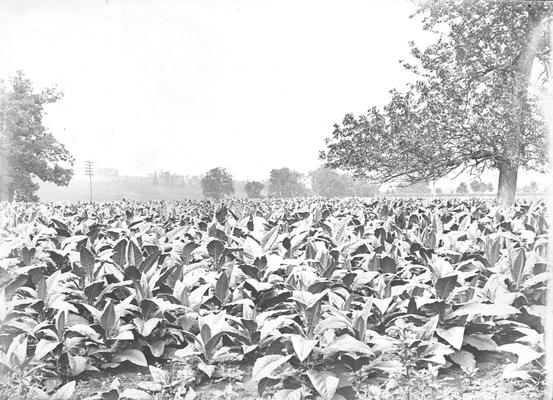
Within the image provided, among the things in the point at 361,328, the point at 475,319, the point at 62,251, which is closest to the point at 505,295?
the point at 475,319

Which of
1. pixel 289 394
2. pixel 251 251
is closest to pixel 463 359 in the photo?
pixel 289 394

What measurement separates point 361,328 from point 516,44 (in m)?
9.34

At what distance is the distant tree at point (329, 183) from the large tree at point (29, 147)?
870 cm

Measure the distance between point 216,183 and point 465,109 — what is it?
18.8ft

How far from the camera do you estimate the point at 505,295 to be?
285cm

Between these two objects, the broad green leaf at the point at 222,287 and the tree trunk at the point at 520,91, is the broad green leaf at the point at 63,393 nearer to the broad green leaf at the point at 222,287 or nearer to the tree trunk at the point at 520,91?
the broad green leaf at the point at 222,287

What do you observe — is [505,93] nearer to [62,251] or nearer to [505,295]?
[505,295]

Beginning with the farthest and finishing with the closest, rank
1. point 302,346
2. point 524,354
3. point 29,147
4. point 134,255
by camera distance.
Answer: point 29,147 → point 134,255 → point 524,354 → point 302,346

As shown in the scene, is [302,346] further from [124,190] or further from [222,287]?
[124,190]

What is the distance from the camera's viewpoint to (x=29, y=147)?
885 centimetres

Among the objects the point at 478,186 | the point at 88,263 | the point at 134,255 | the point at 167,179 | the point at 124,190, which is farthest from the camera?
the point at 478,186

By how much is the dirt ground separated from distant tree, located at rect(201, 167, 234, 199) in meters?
8.79

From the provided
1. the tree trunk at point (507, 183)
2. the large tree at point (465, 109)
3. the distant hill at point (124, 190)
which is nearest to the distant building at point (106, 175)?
the distant hill at point (124, 190)

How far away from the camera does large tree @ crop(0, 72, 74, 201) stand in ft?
22.8
